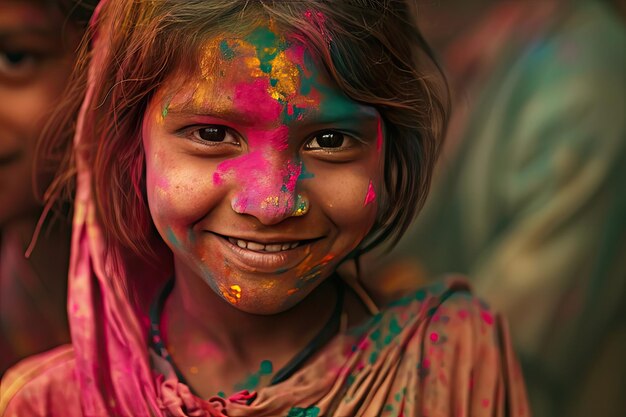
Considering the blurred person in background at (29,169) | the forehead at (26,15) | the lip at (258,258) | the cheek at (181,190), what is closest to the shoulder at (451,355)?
the lip at (258,258)

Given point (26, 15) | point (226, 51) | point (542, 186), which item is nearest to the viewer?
point (226, 51)

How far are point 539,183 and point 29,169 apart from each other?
0.79 m

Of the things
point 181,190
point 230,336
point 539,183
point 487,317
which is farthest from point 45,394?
point 539,183

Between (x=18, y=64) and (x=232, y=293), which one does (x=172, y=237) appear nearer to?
(x=232, y=293)

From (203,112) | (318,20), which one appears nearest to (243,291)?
(203,112)

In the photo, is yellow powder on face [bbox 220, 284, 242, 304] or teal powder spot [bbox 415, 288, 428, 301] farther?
teal powder spot [bbox 415, 288, 428, 301]

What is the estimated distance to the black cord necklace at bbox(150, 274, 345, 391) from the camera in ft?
3.72

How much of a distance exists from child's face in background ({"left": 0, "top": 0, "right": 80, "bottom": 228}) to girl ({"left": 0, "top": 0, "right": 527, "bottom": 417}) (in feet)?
0.25

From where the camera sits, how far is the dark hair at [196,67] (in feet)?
3.21

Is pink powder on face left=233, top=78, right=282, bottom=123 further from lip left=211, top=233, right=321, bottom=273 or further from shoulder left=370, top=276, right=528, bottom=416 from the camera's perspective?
shoulder left=370, top=276, right=528, bottom=416

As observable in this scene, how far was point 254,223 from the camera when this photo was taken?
1.00 meters

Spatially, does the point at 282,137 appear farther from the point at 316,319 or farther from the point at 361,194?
the point at 316,319

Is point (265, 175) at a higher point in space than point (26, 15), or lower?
lower

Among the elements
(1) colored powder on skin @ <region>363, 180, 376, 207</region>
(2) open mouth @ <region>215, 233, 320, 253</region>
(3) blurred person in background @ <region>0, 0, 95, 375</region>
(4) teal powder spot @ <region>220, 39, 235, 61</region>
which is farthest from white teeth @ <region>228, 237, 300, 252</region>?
(3) blurred person in background @ <region>0, 0, 95, 375</region>
